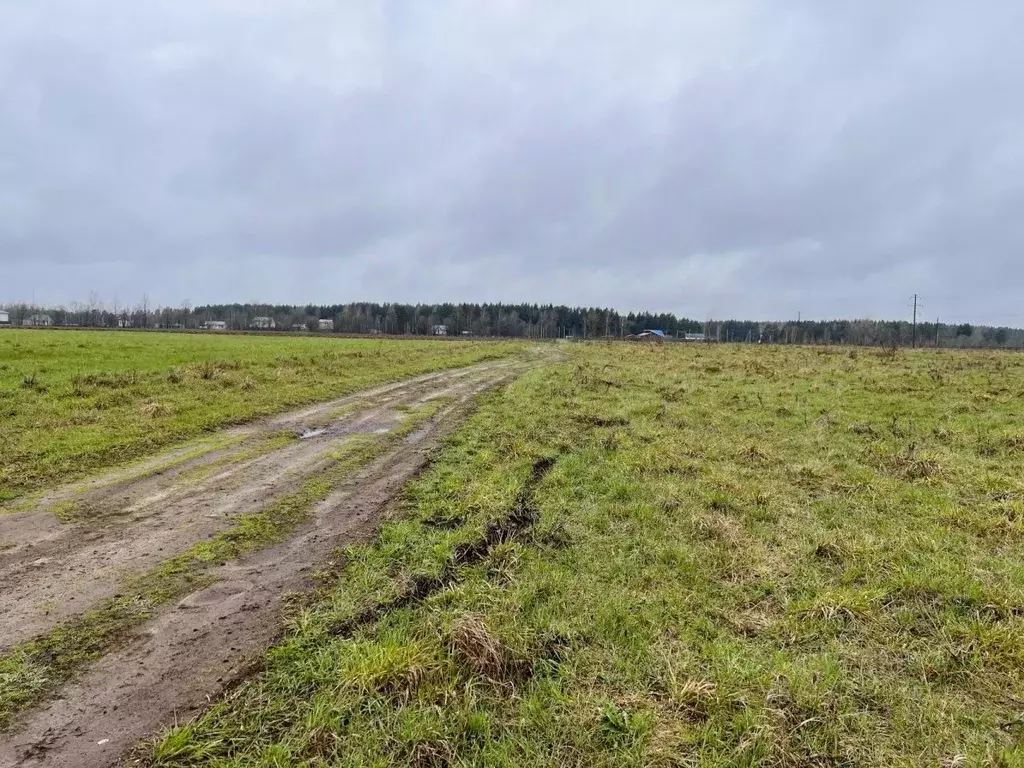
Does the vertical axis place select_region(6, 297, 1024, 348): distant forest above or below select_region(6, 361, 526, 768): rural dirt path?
above

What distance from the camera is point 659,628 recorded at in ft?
15.8

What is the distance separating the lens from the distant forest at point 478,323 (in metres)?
150

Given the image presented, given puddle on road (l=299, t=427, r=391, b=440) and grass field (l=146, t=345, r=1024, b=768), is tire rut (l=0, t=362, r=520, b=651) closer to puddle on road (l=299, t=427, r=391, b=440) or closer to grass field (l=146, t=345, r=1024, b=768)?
puddle on road (l=299, t=427, r=391, b=440)

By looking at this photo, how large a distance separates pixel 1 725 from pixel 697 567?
6.16 metres

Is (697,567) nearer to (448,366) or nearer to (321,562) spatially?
(321,562)

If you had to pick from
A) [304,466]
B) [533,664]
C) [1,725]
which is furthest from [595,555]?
[304,466]

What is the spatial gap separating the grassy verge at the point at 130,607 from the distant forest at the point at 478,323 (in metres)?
136

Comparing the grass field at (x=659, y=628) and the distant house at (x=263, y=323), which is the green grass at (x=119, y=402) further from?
the distant house at (x=263, y=323)

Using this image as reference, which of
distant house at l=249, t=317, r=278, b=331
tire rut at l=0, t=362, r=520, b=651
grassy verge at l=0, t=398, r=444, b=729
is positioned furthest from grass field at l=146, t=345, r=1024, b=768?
distant house at l=249, t=317, r=278, b=331

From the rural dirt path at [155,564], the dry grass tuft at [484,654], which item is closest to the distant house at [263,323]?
the rural dirt path at [155,564]

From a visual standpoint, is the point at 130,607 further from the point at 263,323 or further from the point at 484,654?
the point at 263,323

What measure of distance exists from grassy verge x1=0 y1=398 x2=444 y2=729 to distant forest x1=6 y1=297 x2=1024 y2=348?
136422 millimetres

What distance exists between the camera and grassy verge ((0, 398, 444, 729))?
3.92 meters

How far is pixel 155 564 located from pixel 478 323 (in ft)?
533
